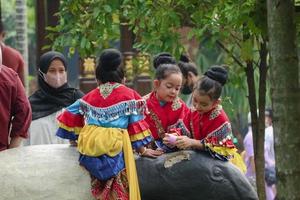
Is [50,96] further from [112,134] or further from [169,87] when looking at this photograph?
[112,134]

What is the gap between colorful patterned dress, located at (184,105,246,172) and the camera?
5.91m

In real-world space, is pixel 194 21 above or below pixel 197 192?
above

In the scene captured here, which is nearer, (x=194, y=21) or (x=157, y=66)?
(x=157, y=66)

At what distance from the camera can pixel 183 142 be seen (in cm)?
589

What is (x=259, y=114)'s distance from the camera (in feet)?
24.8

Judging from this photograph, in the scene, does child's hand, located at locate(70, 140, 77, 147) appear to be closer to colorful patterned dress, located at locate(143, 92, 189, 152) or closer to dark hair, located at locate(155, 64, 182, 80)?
colorful patterned dress, located at locate(143, 92, 189, 152)

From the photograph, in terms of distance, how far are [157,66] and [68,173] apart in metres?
1.16

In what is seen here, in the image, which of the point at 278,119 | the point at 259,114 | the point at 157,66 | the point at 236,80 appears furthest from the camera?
the point at 236,80

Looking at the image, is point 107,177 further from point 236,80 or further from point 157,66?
point 236,80

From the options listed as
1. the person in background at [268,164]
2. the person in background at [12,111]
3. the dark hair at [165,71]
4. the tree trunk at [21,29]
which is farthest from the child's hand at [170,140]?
the tree trunk at [21,29]

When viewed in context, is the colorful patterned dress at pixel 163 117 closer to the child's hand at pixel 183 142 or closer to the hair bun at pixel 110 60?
the child's hand at pixel 183 142

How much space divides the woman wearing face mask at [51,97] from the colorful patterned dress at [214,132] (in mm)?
1742

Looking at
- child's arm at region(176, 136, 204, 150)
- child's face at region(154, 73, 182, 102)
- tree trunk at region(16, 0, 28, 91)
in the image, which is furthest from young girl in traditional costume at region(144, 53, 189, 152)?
tree trunk at region(16, 0, 28, 91)

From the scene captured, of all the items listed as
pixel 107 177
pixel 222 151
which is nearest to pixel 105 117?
Result: pixel 107 177
